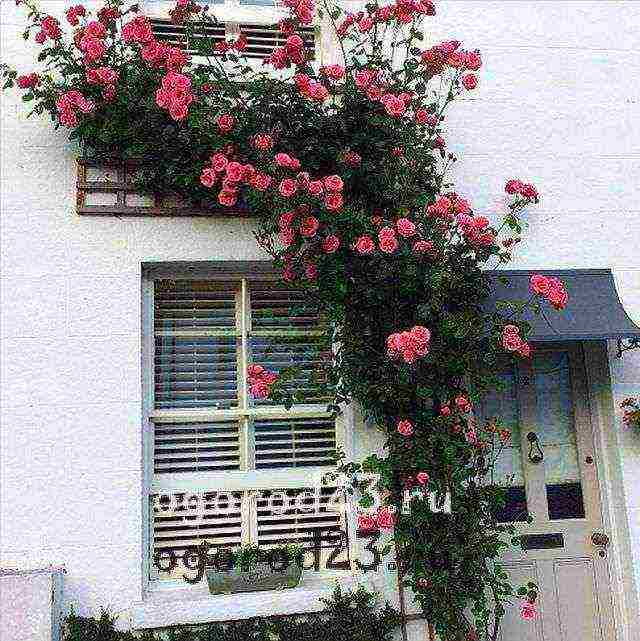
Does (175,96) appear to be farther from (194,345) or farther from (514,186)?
(514,186)

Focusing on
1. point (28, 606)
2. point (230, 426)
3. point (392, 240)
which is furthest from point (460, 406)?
point (28, 606)

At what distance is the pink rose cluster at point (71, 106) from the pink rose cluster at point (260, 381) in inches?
64.8

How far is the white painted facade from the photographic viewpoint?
4008mm

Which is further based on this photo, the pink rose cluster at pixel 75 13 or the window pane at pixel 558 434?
the window pane at pixel 558 434

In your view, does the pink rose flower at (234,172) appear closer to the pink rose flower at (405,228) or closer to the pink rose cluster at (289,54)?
the pink rose cluster at (289,54)

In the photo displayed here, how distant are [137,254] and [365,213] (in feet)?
4.27

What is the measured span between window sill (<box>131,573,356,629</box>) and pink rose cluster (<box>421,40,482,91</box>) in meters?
2.92

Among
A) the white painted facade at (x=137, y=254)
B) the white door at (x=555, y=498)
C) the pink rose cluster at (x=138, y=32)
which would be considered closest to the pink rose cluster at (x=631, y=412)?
the white painted facade at (x=137, y=254)

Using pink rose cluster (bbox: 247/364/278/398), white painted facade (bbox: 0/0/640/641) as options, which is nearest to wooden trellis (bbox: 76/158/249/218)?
white painted facade (bbox: 0/0/640/641)

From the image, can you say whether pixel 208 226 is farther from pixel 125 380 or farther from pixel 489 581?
pixel 489 581

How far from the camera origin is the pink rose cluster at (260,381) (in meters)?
4.00

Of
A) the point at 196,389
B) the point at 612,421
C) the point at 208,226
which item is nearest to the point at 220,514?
the point at 196,389

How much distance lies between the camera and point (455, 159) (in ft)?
15.3

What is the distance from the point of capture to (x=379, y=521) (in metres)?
3.94
